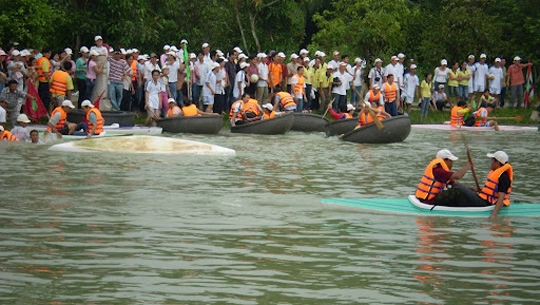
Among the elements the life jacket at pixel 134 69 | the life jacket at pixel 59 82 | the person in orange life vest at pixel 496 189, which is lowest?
the person in orange life vest at pixel 496 189

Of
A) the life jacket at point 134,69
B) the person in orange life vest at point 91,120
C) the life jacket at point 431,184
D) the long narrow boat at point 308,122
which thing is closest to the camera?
the life jacket at point 431,184

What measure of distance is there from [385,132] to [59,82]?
25.9ft

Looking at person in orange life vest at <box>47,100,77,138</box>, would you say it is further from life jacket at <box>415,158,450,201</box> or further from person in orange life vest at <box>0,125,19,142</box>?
life jacket at <box>415,158,450,201</box>

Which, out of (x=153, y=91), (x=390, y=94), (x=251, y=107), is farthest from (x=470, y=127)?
(x=153, y=91)

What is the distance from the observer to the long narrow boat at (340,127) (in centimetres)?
3050

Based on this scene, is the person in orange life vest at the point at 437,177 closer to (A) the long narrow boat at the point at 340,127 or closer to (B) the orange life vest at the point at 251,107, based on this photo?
(A) the long narrow boat at the point at 340,127

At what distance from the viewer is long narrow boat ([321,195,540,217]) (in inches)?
648

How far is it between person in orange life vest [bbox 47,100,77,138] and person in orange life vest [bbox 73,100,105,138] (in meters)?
0.23

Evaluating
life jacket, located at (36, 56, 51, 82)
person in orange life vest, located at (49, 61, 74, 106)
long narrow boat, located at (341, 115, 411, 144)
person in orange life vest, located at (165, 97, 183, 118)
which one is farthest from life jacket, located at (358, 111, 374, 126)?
life jacket, located at (36, 56, 51, 82)

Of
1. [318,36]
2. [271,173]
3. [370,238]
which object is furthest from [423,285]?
[318,36]

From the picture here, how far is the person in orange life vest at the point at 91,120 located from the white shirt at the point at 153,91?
3974mm

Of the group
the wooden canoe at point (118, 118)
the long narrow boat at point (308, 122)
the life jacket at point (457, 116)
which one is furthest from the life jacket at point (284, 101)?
the life jacket at point (457, 116)

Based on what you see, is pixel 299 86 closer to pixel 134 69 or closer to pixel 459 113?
pixel 459 113

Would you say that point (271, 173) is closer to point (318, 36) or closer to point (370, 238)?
point (370, 238)
